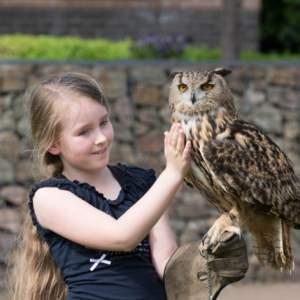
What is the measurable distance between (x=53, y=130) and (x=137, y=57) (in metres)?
7.06

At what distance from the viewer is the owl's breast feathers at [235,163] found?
2869 mm

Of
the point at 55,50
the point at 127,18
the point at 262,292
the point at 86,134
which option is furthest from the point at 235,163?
the point at 127,18

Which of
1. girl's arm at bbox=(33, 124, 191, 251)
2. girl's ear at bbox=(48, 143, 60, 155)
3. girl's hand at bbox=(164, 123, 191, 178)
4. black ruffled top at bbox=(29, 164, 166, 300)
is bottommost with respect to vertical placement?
black ruffled top at bbox=(29, 164, 166, 300)

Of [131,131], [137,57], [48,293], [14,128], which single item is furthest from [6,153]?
[48,293]

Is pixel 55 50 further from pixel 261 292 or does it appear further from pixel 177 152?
pixel 177 152

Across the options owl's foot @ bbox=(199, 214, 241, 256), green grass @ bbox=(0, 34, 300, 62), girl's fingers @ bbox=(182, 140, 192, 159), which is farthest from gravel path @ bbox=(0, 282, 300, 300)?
girl's fingers @ bbox=(182, 140, 192, 159)

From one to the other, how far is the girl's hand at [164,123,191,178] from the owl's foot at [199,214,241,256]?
0.65 feet

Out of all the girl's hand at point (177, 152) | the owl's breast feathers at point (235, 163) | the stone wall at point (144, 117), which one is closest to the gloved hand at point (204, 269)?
the owl's breast feathers at point (235, 163)

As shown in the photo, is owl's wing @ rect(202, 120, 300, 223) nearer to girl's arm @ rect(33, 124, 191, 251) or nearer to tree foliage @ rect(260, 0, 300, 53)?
girl's arm @ rect(33, 124, 191, 251)

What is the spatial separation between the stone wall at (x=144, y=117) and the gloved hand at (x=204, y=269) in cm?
506

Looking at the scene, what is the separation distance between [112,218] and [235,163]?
0.38 meters

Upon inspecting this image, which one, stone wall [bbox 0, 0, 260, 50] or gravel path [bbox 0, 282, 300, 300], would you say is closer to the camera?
gravel path [bbox 0, 282, 300, 300]

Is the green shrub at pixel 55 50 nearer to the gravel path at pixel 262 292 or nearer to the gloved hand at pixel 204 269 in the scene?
the gravel path at pixel 262 292

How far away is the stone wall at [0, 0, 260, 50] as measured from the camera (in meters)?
13.1
